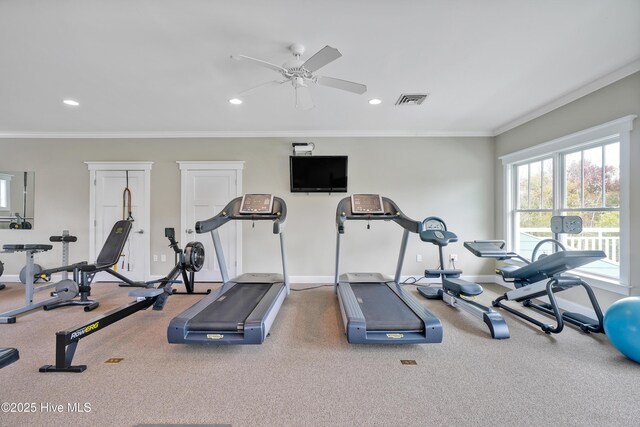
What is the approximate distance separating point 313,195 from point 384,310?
2.50 metres

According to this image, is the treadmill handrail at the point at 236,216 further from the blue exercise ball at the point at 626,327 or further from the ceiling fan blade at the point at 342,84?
the blue exercise ball at the point at 626,327

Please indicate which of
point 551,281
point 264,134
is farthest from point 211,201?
point 551,281

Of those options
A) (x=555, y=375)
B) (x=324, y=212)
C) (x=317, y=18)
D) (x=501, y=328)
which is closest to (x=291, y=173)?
(x=324, y=212)

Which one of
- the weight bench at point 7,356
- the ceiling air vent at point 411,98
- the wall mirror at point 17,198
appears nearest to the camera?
the weight bench at point 7,356

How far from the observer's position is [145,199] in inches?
183

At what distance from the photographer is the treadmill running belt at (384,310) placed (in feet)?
7.74

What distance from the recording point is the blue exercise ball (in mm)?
2051

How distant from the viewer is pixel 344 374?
201 cm

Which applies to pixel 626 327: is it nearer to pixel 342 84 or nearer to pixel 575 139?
pixel 575 139

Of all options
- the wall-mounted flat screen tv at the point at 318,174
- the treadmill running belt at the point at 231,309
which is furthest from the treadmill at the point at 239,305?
the wall-mounted flat screen tv at the point at 318,174

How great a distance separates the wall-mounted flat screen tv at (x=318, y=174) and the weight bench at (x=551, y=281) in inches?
90.6

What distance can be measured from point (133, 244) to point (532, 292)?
6.08 m

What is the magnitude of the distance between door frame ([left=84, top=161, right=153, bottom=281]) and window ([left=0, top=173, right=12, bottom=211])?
144cm

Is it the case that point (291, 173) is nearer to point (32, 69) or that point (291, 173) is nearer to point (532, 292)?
point (32, 69)
